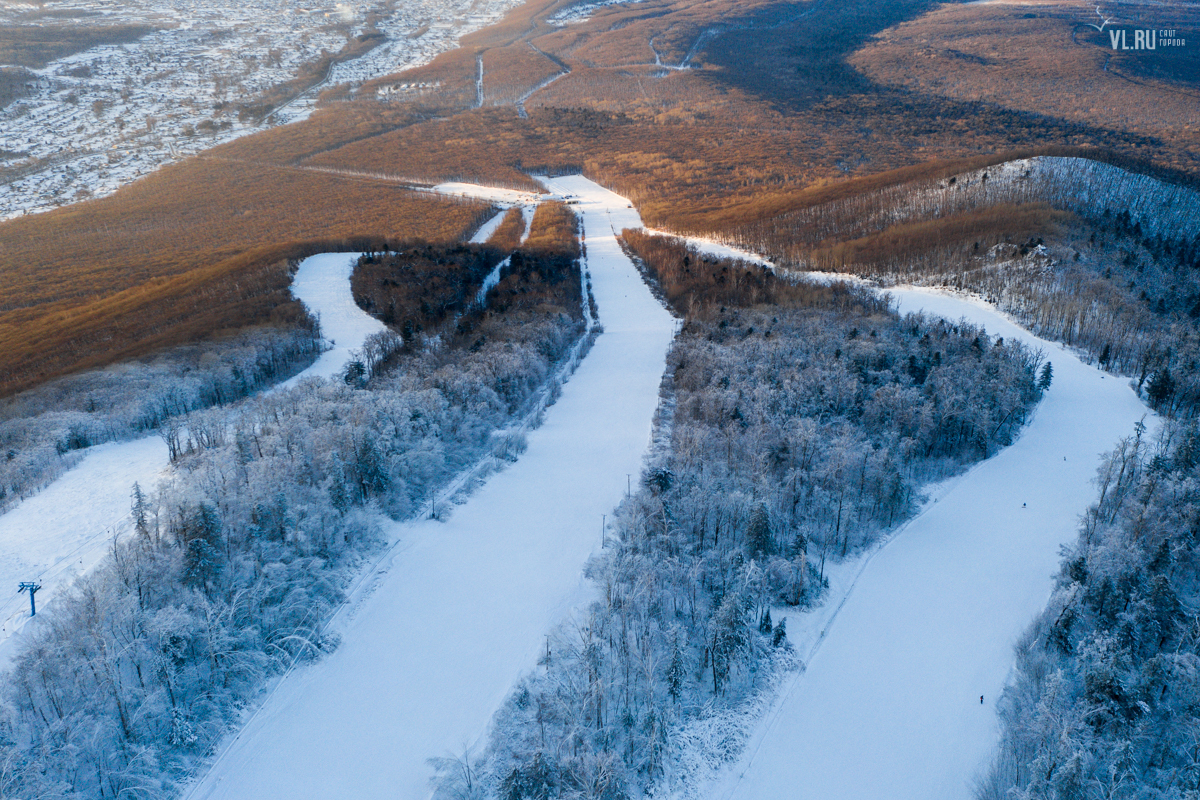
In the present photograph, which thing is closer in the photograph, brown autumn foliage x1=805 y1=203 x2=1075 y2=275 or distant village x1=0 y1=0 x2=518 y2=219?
brown autumn foliage x1=805 y1=203 x2=1075 y2=275

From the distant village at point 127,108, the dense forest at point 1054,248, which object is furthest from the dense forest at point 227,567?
the distant village at point 127,108

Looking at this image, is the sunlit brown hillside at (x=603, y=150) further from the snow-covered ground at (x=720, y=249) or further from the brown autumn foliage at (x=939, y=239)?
the snow-covered ground at (x=720, y=249)

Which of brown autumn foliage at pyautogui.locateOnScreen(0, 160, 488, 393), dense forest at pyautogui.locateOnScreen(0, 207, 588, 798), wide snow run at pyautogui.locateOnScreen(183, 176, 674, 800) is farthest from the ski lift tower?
brown autumn foliage at pyautogui.locateOnScreen(0, 160, 488, 393)

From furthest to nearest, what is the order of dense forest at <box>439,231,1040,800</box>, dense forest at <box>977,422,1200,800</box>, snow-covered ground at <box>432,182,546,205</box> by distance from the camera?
snow-covered ground at <box>432,182,546,205</box> < dense forest at <box>439,231,1040,800</box> < dense forest at <box>977,422,1200,800</box>

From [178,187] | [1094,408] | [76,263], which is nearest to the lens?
[1094,408]

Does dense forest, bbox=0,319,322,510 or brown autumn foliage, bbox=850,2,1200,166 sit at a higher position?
brown autumn foliage, bbox=850,2,1200,166

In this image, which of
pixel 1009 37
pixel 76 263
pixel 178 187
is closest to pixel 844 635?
pixel 76 263

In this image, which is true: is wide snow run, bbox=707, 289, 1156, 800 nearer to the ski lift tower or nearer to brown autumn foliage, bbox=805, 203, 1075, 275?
the ski lift tower

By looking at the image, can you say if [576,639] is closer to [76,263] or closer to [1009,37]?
[76,263]
